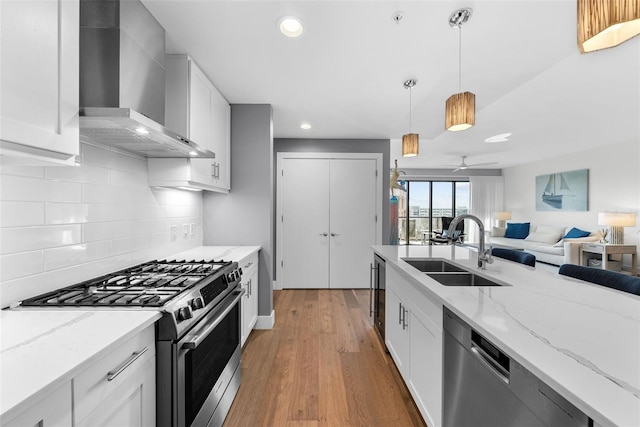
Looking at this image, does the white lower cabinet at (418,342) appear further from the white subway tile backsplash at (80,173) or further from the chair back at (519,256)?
the white subway tile backsplash at (80,173)

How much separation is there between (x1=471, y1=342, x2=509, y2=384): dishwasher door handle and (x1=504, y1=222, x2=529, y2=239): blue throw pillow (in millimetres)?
8182

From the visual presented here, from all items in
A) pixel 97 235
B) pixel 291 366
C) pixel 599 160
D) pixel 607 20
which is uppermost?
pixel 599 160

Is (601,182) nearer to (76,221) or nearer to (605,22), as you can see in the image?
(605,22)

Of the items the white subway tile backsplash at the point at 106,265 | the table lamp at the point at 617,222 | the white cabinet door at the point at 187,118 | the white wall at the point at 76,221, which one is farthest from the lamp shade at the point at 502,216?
the white subway tile backsplash at the point at 106,265

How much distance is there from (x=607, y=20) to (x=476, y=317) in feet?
3.53

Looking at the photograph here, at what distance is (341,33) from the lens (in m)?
1.83

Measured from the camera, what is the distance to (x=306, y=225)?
4.45 metres

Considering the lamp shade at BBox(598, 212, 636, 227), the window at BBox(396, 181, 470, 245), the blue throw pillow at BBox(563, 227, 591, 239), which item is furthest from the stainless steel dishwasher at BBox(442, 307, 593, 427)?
the window at BBox(396, 181, 470, 245)

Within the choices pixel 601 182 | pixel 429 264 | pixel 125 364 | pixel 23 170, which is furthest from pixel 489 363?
pixel 601 182

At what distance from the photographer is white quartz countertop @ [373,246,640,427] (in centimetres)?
61

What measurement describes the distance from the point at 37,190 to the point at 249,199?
1839 mm

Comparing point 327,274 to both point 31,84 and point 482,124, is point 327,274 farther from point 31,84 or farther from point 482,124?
point 31,84

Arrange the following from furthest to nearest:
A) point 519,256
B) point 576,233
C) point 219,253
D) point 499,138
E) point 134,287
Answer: point 576,233
point 499,138
point 219,253
point 519,256
point 134,287

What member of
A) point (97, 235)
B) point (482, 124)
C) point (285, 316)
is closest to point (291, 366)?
point (285, 316)
